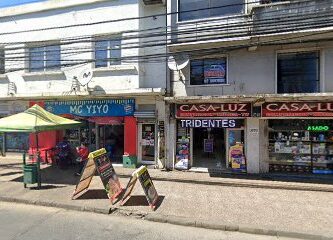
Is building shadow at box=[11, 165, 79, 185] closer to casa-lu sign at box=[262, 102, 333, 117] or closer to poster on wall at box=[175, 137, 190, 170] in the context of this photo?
poster on wall at box=[175, 137, 190, 170]

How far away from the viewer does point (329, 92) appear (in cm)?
1164

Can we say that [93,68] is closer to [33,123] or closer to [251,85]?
[33,123]

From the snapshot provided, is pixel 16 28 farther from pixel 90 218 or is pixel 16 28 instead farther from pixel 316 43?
pixel 316 43

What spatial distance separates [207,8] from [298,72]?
452 centimetres

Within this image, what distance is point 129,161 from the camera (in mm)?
14336

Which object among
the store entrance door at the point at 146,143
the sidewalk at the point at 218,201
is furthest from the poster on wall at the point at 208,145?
the store entrance door at the point at 146,143

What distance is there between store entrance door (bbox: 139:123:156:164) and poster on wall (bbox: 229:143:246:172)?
12.2ft

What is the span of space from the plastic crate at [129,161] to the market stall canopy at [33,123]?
3086mm

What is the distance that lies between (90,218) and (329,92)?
969 centimetres

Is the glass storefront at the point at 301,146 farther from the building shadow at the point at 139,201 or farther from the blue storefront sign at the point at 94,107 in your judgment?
the blue storefront sign at the point at 94,107

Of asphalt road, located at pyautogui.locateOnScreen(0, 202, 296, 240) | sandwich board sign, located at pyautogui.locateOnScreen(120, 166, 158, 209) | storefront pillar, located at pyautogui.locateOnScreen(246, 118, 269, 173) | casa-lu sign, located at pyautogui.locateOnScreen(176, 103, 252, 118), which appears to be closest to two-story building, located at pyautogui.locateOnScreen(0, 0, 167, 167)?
casa-lu sign, located at pyautogui.locateOnScreen(176, 103, 252, 118)

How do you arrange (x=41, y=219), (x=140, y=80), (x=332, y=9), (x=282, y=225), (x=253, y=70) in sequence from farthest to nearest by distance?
(x=140, y=80) < (x=253, y=70) < (x=332, y=9) < (x=41, y=219) < (x=282, y=225)

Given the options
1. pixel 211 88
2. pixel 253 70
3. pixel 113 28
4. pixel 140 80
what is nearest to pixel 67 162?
pixel 140 80

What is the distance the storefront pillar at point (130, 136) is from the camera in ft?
47.3
